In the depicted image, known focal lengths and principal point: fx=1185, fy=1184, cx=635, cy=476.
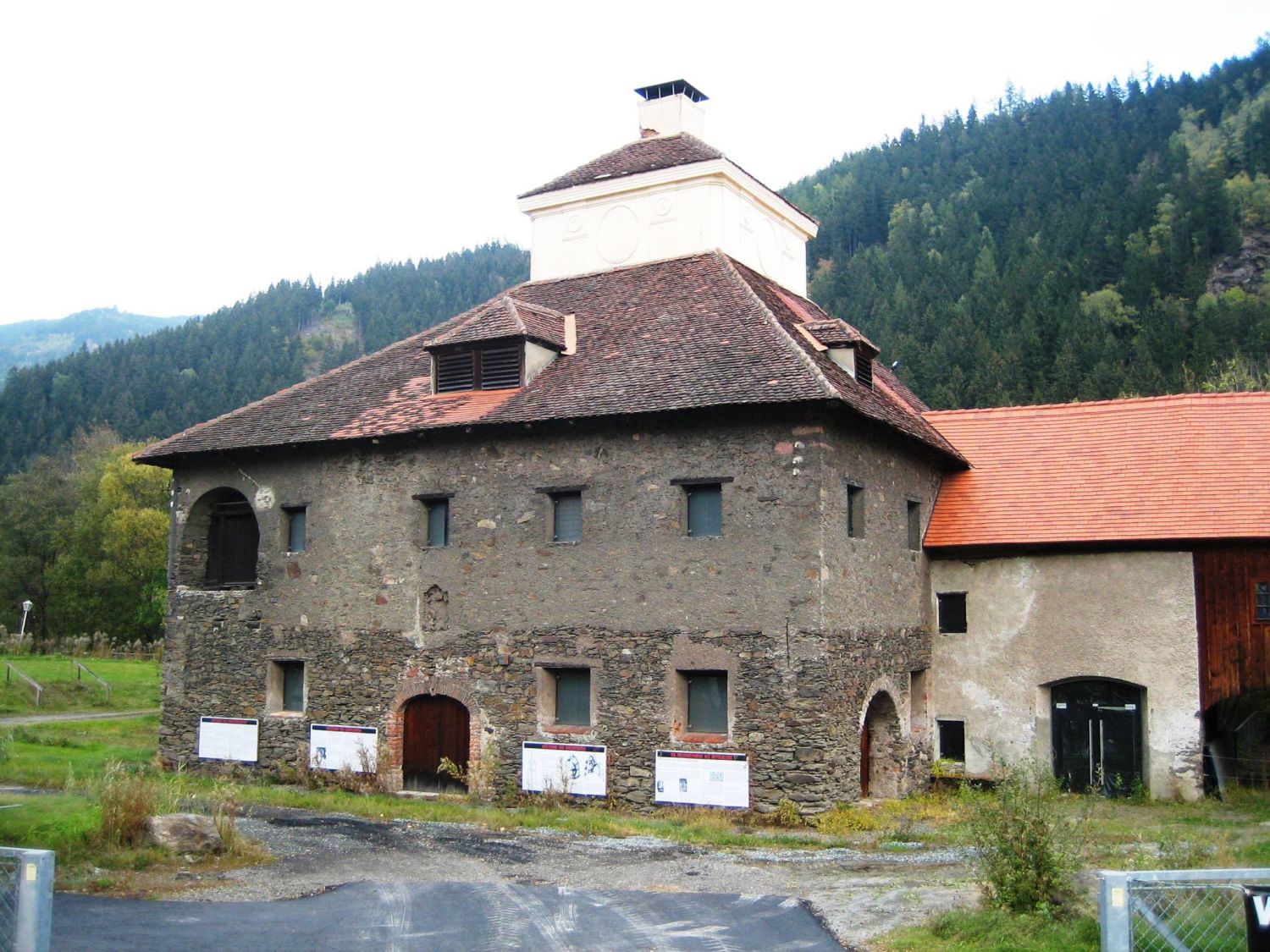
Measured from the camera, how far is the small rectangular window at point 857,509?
19703 mm

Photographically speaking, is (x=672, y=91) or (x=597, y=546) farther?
(x=672, y=91)

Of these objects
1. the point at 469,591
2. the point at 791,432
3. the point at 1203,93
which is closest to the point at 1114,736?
the point at 791,432

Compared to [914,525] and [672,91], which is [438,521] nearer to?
[914,525]

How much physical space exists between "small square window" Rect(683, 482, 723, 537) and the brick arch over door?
4911 millimetres

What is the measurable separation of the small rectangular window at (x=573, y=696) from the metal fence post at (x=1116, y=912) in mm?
12860

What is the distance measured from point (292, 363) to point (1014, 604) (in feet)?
334

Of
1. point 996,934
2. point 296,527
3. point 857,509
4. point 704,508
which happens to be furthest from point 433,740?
point 996,934

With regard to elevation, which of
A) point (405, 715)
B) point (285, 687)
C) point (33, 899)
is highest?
point (285, 687)

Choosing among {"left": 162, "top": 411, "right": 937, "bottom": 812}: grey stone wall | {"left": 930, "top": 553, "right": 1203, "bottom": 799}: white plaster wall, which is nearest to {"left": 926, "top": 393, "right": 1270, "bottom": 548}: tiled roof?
{"left": 930, "top": 553, "right": 1203, "bottom": 799}: white plaster wall

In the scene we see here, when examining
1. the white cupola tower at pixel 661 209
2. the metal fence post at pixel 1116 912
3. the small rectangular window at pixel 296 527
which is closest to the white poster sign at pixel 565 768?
the small rectangular window at pixel 296 527

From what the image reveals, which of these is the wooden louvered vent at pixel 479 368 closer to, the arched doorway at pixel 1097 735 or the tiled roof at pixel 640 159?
the tiled roof at pixel 640 159

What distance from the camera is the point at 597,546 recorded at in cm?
1952

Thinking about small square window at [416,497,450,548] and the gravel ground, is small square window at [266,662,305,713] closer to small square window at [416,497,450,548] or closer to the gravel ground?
small square window at [416,497,450,548]

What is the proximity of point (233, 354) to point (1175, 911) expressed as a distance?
119m
